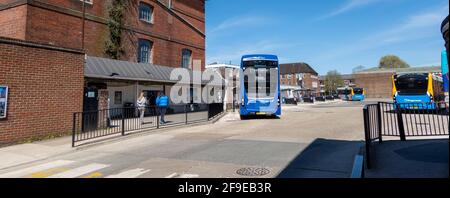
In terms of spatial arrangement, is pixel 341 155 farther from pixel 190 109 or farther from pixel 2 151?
pixel 190 109

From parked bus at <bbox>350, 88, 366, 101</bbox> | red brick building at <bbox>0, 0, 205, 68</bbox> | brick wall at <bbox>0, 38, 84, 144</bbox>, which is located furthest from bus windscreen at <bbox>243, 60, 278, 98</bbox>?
parked bus at <bbox>350, 88, 366, 101</bbox>

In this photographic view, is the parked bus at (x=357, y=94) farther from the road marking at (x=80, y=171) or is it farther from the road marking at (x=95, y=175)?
the road marking at (x=95, y=175)

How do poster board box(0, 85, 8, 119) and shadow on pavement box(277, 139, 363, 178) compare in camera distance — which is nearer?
shadow on pavement box(277, 139, 363, 178)

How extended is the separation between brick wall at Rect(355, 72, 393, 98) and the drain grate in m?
97.1

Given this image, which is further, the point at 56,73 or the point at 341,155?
the point at 56,73

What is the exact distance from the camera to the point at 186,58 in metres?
28.0

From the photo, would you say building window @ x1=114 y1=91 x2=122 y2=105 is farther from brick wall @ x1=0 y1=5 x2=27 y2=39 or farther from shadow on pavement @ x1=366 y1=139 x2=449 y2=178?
shadow on pavement @ x1=366 y1=139 x2=449 y2=178

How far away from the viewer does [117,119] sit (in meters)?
12.2

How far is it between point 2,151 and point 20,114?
165 centimetres

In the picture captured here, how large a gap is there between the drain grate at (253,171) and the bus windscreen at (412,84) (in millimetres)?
18843

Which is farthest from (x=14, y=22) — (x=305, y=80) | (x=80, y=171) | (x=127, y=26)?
(x=305, y=80)

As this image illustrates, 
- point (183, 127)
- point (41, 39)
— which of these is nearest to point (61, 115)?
point (183, 127)

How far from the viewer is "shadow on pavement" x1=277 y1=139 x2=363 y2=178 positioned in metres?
5.40
